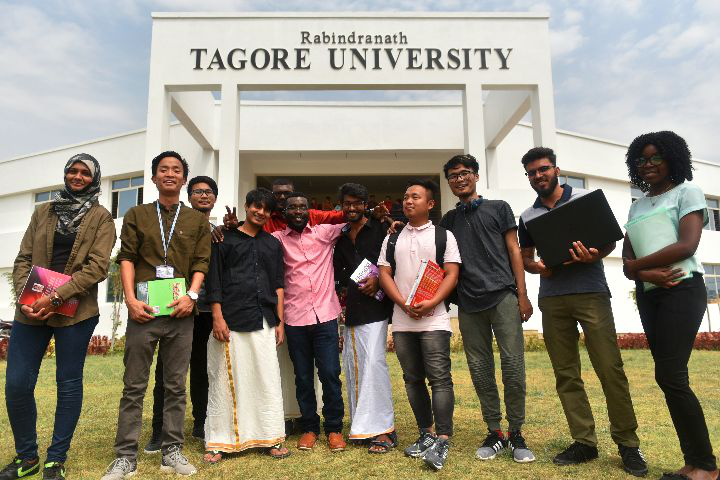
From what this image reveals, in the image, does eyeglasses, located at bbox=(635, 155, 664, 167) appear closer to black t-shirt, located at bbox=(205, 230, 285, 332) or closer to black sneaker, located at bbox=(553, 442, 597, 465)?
black sneaker, located at bbox=(553, 442, 597, 465)

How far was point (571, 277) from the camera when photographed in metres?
3.25

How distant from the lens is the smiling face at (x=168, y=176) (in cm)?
338

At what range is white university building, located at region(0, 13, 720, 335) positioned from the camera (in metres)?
11.1

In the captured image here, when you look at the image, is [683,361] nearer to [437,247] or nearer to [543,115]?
[437,247]

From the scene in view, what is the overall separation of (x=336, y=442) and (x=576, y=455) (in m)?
1.58

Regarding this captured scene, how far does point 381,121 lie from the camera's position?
1525 centimetres

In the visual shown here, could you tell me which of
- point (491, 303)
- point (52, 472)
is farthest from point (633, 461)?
point (52, 472)

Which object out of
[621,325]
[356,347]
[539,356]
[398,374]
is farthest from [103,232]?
[621,325]

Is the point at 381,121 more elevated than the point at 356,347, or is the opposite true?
the point at 381,121

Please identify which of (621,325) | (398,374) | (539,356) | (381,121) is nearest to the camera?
(398,374)

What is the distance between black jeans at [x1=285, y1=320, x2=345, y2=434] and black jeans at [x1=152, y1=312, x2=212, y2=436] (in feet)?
2.25

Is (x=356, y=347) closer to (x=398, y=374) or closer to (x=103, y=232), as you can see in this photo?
(x=103, y=232)

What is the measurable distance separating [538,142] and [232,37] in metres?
7.41

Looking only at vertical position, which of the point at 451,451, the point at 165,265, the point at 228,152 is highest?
the point at 228,152
